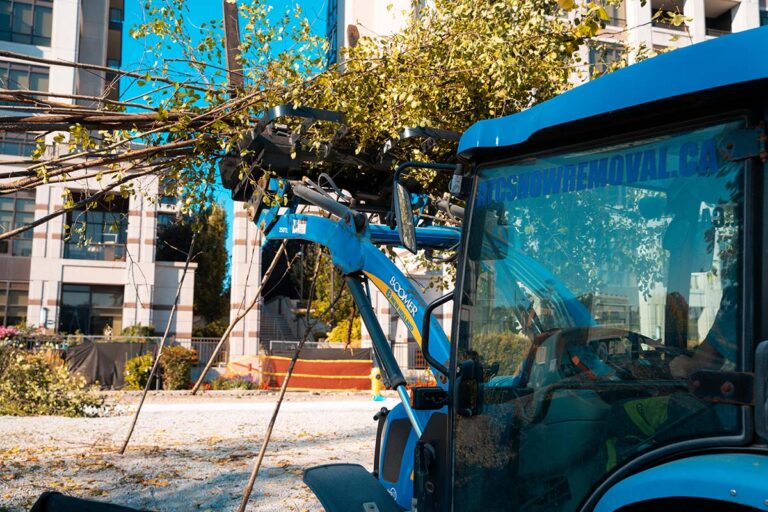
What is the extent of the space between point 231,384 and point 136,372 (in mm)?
2792

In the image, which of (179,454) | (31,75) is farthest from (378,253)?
(31,75)

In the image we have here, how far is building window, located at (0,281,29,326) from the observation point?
30.5 m

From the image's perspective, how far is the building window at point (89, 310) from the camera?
30.7 m

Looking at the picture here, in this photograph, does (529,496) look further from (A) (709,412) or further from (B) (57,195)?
(B) (57,195)

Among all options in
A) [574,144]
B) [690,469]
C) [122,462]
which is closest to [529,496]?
[690,469]

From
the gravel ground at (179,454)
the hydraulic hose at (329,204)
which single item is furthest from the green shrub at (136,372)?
the hydraulic hose at (329,204)

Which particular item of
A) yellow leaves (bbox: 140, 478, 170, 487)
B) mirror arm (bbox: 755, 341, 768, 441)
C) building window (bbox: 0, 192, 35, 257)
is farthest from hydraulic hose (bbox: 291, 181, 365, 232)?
building window (bbox: 0, 192, 35, 257)

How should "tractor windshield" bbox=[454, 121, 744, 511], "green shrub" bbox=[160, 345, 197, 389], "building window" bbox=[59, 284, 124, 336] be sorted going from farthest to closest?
"building window" bbox=[59, 284, 124, 336] → "green shrub" bbox=[160, 345, 197, 389] → "tractor windshield" bbox=[454, 121, 744, 511]

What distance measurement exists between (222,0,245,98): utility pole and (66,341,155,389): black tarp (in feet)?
54.7

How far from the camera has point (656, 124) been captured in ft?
8.09

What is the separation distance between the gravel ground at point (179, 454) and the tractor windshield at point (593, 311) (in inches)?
173

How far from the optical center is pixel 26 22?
31.3m

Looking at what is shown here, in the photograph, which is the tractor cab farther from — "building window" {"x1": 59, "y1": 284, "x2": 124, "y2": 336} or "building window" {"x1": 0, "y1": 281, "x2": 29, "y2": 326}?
"building window" {"x1": 0, "y1": 281, "x2": 29, "y2": 326}

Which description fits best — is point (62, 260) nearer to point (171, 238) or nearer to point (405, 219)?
point (171, 238)
